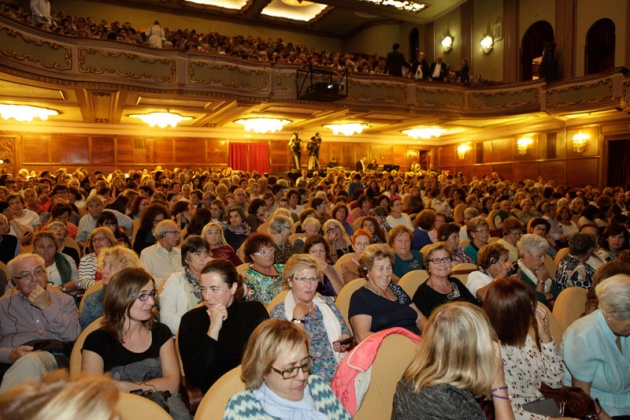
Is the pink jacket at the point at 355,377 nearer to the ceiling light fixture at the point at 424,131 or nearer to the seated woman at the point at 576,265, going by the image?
the seated woman at the point at 576,265

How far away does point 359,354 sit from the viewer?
189cm

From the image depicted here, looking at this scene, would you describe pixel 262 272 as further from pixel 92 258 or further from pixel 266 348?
pixel 266 348

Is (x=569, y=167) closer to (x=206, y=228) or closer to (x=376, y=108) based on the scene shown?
(x=376, y=108)

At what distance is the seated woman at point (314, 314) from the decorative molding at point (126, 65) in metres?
8.44

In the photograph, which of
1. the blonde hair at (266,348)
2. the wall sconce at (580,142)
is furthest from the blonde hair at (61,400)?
the wall sconce at (580,142)

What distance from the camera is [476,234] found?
449 cm

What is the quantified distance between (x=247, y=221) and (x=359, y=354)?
4.10 metres

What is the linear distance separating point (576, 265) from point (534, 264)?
40cm

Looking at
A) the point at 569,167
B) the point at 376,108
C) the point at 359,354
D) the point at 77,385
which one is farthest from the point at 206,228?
the point at 569,167

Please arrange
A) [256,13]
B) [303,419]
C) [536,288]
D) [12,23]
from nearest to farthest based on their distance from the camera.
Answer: [303,419]
[536,288]
[12,23]
[256,13]

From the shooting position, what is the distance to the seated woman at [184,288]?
9.30 feet

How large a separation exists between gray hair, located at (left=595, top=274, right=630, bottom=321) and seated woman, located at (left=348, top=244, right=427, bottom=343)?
42.0 inches

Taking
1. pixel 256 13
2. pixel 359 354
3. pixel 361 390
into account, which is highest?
pixel 256 13

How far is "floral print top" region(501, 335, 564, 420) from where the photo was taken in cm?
206
